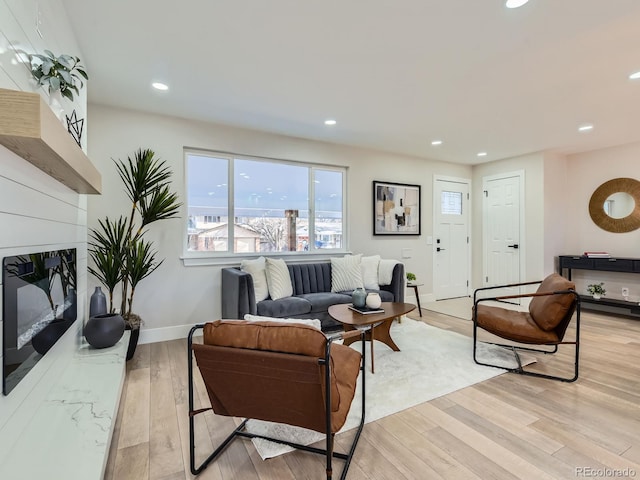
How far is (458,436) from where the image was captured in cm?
190

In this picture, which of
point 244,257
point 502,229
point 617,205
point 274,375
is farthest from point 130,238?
point 617,205

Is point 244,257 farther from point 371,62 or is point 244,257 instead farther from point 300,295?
point 371,62

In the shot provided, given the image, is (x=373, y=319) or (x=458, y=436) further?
(x=373, y=319)

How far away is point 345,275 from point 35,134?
3.53 m

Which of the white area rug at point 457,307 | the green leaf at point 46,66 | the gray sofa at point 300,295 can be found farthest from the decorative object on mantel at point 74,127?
the white area rug at point 457,307

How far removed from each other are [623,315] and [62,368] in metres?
6.50

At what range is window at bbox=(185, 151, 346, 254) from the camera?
397 cm

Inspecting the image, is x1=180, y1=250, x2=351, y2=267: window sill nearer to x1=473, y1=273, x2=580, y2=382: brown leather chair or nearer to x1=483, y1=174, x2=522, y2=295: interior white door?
x1=473, y1=273, x2=580, y2=382: brown leather chair

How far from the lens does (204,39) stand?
2.28 metres

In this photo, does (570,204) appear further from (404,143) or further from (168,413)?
(168,413)

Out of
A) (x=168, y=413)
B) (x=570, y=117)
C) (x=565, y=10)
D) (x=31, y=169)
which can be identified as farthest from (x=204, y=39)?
(x=570, y=117)

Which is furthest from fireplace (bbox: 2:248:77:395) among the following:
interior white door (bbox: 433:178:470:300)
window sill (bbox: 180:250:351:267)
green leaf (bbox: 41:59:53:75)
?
interior white door (bbox: 433:178:470:300)

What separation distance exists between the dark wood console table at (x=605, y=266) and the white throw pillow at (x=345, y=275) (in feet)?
11.1

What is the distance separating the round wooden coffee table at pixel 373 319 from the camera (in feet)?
9.12
